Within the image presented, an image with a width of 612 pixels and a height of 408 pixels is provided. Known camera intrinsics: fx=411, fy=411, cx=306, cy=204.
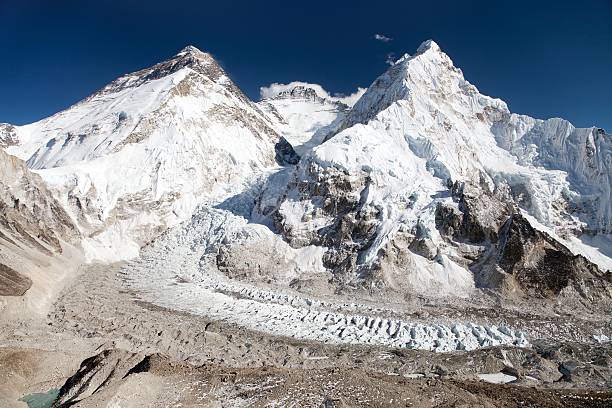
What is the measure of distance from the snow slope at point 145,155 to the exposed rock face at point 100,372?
29.3m

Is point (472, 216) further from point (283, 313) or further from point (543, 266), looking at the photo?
point (283, 313)

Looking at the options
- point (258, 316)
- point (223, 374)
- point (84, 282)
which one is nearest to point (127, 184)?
point (84, 282)

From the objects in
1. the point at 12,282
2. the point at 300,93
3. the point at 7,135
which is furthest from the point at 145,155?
the point at 300,93

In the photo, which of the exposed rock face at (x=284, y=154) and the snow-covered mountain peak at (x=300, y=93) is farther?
the snow-covered mountain peak at (x=300, y=93)

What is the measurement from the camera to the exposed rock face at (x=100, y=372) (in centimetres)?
1707

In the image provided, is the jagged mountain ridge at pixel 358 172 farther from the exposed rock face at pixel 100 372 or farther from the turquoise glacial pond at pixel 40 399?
the turquoise glacial pond at pixel 40 399

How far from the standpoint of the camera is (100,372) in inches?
710

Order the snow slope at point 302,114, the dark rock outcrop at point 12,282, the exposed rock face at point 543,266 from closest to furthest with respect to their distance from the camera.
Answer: the dark rock outcrop at point 12,282, the exposed rock face at point 543,266, the snow slope at point 302,114

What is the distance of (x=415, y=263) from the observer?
36.8 meters

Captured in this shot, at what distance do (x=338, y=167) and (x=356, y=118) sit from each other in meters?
41.2

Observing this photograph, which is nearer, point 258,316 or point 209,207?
point 258,316

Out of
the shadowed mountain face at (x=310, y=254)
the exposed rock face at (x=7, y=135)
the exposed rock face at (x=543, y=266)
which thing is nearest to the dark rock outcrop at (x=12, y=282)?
the shadowed mountain face at (x=310, y=254)

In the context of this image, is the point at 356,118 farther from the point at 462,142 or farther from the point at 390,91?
the point at 462,142

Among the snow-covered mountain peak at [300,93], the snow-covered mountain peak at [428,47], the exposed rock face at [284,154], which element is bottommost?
the exposed rock face at [284,154]
